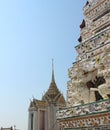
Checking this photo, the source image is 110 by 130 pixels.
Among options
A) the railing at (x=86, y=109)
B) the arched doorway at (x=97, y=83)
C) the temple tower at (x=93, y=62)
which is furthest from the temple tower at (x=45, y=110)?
the railing at (x=86, y=109)

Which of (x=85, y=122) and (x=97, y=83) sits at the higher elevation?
(x=97, y=83)

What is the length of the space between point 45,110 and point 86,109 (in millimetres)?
13057

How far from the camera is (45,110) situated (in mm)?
18172

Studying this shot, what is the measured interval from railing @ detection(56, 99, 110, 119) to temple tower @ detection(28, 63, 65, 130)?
10500 millimetres

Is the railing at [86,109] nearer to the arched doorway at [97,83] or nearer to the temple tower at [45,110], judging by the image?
the arched doorway at [97,83]

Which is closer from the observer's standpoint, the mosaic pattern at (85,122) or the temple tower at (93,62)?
the mosaic pattern at (85,122)

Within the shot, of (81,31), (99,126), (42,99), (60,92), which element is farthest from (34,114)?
(99,126)

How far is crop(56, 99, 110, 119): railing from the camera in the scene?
16.2 ft

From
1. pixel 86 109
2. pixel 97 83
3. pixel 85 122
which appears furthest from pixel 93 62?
pixel 85 122

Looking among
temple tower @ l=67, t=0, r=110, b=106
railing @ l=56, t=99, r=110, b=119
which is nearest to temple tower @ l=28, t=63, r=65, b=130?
temple tower @ l=67, t=0, r=110, b=106

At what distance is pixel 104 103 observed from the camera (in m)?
4.98

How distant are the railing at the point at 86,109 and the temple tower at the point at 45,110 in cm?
1050

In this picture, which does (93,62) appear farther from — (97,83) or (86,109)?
(86,109)

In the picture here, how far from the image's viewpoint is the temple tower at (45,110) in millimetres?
17266
